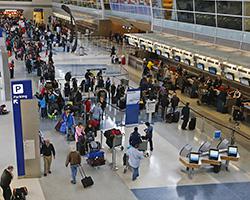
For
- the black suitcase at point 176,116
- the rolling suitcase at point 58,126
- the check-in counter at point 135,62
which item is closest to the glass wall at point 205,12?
the check-in counter at point 135,62

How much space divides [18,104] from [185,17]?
1619 cm

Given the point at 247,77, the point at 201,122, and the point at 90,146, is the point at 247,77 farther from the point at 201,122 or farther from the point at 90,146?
the point at 90,146

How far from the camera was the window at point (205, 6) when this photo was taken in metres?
20.9

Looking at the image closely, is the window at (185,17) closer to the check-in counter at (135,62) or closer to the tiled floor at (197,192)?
the check-in counter at (135,62)

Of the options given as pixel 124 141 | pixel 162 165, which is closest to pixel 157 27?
pixel 124 141

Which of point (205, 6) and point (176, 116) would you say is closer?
point (176, 116)

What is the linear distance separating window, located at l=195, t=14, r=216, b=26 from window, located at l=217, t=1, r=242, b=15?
1.05m

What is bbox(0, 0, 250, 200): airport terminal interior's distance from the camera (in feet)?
36.5

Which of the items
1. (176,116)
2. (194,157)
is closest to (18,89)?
(194,157)

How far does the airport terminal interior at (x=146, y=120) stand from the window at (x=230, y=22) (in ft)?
0.16

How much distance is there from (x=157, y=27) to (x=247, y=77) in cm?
1444

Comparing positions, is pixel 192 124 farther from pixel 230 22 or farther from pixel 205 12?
pixel 205 12

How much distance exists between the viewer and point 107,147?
13.9m

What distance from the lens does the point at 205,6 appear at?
2161cm
